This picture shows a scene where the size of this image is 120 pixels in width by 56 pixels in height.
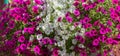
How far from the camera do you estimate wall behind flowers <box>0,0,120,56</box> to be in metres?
4.78

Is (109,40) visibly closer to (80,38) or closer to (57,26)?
(80,38)

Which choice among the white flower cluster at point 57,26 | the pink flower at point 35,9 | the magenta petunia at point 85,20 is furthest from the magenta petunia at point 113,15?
the pink flower at point 35,9

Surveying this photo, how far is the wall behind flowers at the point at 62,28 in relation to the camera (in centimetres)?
478

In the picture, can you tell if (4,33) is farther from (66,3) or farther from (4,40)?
(66,3)

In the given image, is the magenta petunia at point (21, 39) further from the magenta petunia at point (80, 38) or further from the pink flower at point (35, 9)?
the magenta petunia at point (80, 38)

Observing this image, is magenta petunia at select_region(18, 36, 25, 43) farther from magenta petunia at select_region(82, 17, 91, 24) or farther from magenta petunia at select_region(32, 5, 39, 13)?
magenta petunia at select_region(82, 17, 91, 24)

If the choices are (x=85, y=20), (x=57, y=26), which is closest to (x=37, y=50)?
(x=57, y=26)

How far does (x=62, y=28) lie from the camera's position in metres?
4.81

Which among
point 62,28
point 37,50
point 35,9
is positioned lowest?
point 37,50

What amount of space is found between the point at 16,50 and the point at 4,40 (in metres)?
0.47

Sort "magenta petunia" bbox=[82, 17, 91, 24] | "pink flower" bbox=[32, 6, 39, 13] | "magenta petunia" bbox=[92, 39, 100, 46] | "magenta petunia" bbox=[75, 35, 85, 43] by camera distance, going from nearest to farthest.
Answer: "magenta petunia" bbox=[92, 39, 100, 46] → "magenta petunia" bbox=[75, 35, 85, 43] → "magenta petunia" bbox=[82, 17, 91, 24] → "pink flower" bbox=[32, 6, 39, 13]

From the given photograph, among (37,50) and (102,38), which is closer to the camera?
(102,38)

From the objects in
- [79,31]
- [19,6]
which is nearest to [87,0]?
[79,31]

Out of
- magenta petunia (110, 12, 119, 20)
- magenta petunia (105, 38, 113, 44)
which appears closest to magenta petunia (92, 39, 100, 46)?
magenta petunia (105, 38, 113, 44)
